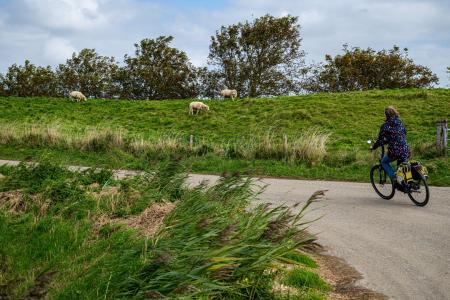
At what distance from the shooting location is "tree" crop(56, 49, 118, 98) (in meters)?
61.4

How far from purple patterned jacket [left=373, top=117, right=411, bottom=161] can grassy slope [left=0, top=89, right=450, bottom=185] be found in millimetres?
5289

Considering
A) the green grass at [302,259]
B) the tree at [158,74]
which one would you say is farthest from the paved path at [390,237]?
the tree at [158,74]

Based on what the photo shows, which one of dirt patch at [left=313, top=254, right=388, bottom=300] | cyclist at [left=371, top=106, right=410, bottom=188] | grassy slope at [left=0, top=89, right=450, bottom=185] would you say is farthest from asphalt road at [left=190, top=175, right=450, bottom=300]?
grassy slope at [left=0, top=89, right=450, bottom=185]

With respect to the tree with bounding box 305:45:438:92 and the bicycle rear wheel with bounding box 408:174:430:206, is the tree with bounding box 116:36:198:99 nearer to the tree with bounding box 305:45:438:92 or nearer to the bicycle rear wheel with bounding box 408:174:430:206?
the tree with bounding box 305:45:438:92

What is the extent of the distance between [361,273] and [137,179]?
450cm

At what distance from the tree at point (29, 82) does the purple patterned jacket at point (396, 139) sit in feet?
185

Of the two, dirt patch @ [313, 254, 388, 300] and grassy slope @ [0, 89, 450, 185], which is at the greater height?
grassy slope @ [0, 89, 450, 185]

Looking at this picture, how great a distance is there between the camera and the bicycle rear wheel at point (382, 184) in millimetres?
12465

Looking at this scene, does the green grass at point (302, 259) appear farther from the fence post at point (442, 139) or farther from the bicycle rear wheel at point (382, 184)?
the fence post at point (442, 139)

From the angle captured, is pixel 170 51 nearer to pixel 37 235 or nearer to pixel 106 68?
pixel 106 68

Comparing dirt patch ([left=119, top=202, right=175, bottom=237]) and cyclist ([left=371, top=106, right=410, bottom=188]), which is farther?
cyclist ([left=371, top=106, right=410, bottom=188])

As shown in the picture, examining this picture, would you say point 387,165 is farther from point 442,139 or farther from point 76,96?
point 76,96

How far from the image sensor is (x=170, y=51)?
59812 mm

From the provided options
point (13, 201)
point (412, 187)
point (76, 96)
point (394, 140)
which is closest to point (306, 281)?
point (13, 201)
